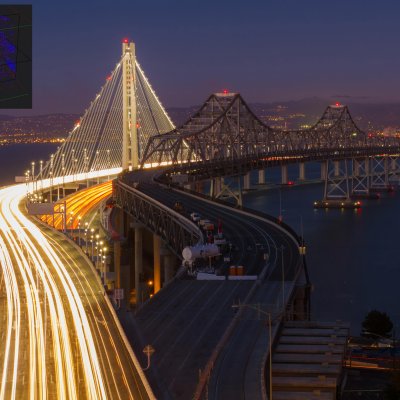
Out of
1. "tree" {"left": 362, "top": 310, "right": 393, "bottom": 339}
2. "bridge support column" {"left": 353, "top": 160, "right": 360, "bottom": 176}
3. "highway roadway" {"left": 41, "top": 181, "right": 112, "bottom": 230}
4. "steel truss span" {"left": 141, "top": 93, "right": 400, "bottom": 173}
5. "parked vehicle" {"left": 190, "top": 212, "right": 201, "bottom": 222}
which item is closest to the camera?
"tree" {"left": 362, "top": 310, "right": 393, "bottom": 339}

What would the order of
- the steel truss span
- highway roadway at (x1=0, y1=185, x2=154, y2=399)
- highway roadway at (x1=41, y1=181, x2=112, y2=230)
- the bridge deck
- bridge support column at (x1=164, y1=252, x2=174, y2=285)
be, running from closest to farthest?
highway roadway at (x1=0, y1=185, x2=154, y2=399)
the bridge deck
bridge support column at (x1=164, y1=252, x2=174, y2=285)
highway roadway at (x1=41, y1=181, x2=112, y2=230)
the steel truss span

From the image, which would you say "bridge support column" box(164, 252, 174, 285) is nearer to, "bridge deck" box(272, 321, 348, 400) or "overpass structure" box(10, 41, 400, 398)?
"overpass structure" box(10, 41, 400, 398)

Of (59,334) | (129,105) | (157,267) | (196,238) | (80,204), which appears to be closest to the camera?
(59,334)

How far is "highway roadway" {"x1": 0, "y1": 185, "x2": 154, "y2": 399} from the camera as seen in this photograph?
1515cm

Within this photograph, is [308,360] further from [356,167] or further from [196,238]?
[356,167]

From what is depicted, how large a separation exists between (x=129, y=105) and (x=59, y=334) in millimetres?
51940

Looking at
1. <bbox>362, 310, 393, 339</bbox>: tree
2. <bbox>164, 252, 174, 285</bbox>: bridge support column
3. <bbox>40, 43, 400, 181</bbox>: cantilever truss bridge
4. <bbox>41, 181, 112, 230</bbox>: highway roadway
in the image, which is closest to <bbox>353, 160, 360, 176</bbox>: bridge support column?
<bbox>40, 43, 400, 181</bbox>: cantilever truss bridge

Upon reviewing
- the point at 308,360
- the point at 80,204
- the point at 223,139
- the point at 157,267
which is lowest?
the point at 157,267

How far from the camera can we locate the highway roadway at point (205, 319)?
1617 cm

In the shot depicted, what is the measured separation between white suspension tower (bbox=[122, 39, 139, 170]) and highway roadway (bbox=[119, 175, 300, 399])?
35625mm

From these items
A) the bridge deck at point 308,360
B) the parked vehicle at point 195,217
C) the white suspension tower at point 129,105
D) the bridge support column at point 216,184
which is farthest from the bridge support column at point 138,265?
the bridge support column at point 216,184

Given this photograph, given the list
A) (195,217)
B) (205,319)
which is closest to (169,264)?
(195,217)

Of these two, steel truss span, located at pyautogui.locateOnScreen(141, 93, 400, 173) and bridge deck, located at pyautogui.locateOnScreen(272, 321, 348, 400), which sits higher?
steel truss span, located at pyautogui.locateOnScreen(141, 93, 400, 173)

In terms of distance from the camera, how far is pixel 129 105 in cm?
6994
